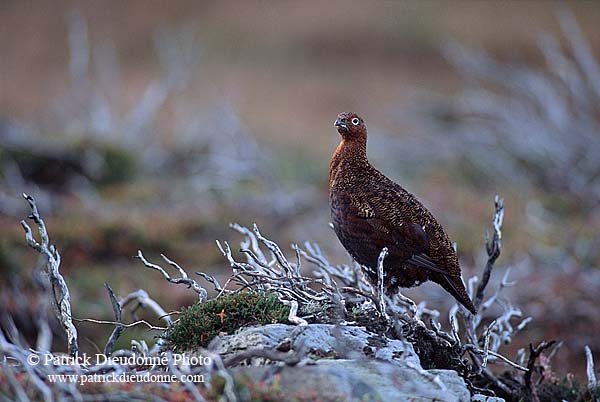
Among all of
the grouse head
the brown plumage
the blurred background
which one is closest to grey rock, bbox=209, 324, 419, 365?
the brown plumage

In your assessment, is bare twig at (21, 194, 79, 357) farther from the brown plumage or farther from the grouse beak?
the grouse beak

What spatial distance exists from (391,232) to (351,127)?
831mm

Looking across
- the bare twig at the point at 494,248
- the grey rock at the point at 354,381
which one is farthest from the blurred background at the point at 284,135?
the grey rock at the point at 354,381

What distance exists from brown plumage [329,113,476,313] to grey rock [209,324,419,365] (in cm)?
70

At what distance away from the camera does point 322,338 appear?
417cm

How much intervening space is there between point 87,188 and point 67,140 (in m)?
1.01

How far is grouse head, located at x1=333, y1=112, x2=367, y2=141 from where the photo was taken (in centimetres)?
516

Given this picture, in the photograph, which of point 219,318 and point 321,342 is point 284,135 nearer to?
point 219,318

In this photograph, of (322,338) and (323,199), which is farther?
(323,199)

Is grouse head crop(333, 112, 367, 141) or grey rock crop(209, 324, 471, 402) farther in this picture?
grouse head crop(333, 112, 367, 141)

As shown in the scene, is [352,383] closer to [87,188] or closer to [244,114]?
[87,188]

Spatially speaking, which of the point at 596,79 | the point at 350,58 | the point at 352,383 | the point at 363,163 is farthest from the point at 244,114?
the point at 352,383

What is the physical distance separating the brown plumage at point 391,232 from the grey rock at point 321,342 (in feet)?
2.29

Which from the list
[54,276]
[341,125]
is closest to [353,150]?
[341,125]
